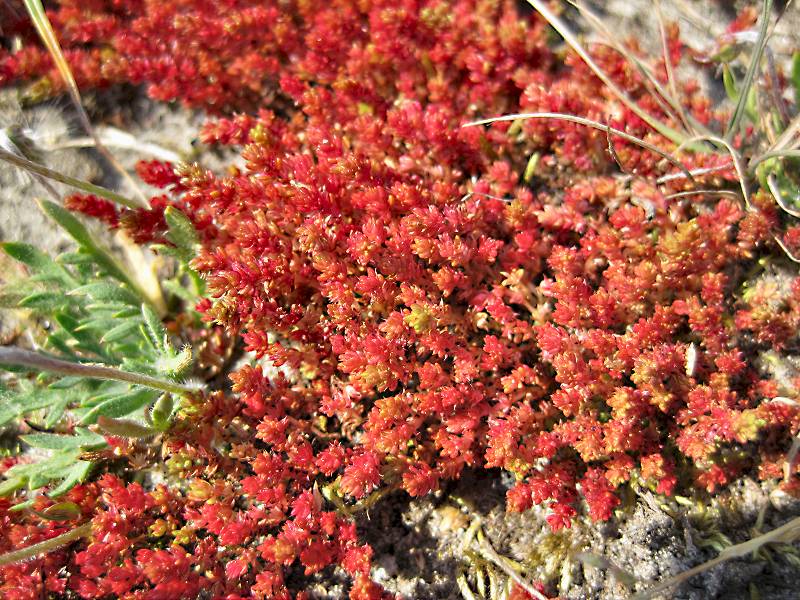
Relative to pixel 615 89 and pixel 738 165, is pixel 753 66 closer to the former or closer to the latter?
pixel 738 165

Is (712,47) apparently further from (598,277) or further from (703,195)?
(598,277)

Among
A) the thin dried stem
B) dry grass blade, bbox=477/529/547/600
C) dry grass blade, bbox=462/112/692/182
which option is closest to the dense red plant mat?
the thin dried stem

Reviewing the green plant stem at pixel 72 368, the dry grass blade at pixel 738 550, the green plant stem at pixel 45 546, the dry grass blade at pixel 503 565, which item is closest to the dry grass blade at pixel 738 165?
the dry grass blade at pixel 738 550

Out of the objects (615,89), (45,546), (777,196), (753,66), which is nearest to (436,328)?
(615,89)

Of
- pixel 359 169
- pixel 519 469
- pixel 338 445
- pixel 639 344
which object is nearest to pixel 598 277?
pixel 639 344

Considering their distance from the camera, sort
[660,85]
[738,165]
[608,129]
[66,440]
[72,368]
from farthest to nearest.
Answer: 1. [660,85]
2. [66,440]
3. [738,165]
4. [608,129]
5. [72,368]

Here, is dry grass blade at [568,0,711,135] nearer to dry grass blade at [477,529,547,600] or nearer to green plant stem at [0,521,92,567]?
dry grass blade at [477,529,547,600]
